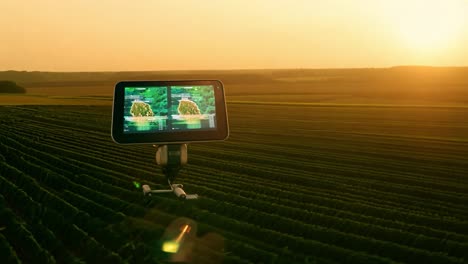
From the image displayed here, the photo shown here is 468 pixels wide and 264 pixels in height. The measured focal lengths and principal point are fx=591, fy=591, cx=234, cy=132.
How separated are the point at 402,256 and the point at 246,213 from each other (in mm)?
2777

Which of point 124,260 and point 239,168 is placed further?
point 239,168

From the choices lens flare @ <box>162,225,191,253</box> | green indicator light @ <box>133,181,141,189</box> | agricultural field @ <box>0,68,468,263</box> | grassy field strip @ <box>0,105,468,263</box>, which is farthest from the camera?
green indicator light @ <box>133,181,141,189</box>

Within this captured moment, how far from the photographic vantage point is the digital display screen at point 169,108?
27.9 feet

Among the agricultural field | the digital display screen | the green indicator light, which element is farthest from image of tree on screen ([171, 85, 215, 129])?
the green indicator light

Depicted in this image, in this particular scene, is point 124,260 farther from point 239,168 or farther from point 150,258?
point 239,168

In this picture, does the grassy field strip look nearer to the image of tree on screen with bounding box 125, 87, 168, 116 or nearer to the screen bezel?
the screen bezel

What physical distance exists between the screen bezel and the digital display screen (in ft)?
0.15

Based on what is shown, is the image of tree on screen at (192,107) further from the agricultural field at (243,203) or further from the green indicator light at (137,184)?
the green indicator light at (137,184)

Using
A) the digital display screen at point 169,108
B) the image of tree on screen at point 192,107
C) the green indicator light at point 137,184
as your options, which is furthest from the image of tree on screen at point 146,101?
the green indicator light at point 137,184

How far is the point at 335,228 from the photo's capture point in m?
9.23

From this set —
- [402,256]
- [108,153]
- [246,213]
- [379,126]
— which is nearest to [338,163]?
[108,153]

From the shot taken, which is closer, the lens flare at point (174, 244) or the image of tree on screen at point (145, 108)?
the lens flare at point (174, 244)

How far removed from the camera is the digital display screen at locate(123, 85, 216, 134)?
849cm

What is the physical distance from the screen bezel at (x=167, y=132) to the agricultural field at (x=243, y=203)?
1278 millimetres
